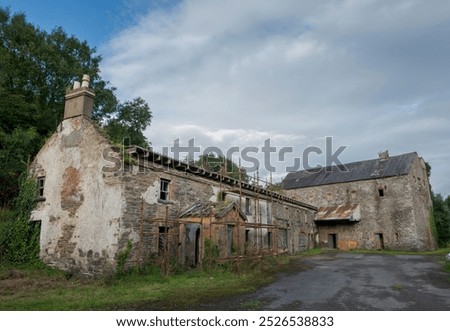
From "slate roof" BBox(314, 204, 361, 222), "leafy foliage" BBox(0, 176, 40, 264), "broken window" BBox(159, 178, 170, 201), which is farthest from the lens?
"slate roof" BBox(314, 204, 361, 222)

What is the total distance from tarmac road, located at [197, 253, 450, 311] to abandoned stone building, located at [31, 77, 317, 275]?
3802 mm

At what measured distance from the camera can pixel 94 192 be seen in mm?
14500

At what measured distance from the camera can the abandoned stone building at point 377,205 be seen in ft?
107

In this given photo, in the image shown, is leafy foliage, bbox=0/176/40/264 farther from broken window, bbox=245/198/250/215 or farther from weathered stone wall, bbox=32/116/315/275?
broken window, bbox=245/198/250/215

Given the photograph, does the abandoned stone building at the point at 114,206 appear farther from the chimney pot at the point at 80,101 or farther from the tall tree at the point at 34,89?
the tall tree at the point at 34,89

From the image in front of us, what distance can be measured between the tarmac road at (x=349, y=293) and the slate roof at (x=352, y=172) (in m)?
Result: 20.9

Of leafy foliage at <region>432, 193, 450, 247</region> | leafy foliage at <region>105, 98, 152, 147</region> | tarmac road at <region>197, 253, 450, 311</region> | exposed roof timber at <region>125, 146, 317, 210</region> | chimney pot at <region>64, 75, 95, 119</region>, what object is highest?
leafy foliage at <region>105, 98, 152, 147</region>

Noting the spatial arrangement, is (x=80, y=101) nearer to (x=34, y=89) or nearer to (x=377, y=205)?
(x=34, y=89)

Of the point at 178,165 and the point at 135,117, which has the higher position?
the point at 135,117

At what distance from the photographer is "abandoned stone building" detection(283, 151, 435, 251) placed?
107 feet

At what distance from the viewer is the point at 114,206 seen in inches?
541

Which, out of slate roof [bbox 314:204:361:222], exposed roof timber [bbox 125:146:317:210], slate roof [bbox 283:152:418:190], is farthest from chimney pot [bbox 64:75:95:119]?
slate roof [bbox 283:152:418:190]

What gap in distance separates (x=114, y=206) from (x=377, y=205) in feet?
97.9

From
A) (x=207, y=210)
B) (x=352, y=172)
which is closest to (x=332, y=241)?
(x=352, y=172)
